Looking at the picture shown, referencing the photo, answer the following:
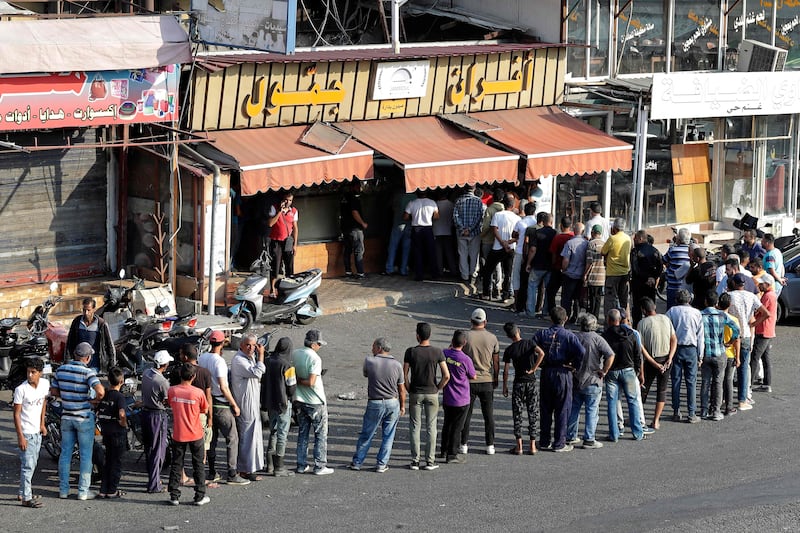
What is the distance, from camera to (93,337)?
14445 millimetres

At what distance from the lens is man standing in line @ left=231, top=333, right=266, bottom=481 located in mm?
12352

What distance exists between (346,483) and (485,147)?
9.44 m

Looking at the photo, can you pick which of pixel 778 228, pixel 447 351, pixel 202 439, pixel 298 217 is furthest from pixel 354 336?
pixel 778 228

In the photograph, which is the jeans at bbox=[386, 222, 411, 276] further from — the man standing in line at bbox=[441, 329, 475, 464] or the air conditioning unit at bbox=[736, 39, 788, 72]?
the air conditioning unit at bbox=[736, 39, 788, 72]

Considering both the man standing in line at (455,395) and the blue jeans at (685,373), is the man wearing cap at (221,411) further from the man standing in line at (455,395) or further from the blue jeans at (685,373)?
the blue jeans at (685,373)

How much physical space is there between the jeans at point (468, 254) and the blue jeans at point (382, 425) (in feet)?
26.5

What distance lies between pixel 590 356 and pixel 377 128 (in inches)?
320

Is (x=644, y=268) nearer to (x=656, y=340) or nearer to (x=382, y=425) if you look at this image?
(x=656, y=340)

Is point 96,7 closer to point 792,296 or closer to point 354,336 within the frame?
point 354,336

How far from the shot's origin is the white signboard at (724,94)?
23.1 meters

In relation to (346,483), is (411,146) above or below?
above

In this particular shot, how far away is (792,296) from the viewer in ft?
64.0

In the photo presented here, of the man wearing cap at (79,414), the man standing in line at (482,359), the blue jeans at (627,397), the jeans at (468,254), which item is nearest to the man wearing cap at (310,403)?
the man standing in line at (482,359)

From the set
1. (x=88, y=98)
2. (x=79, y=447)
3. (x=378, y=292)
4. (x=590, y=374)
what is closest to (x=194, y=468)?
(x=79, y=447)
